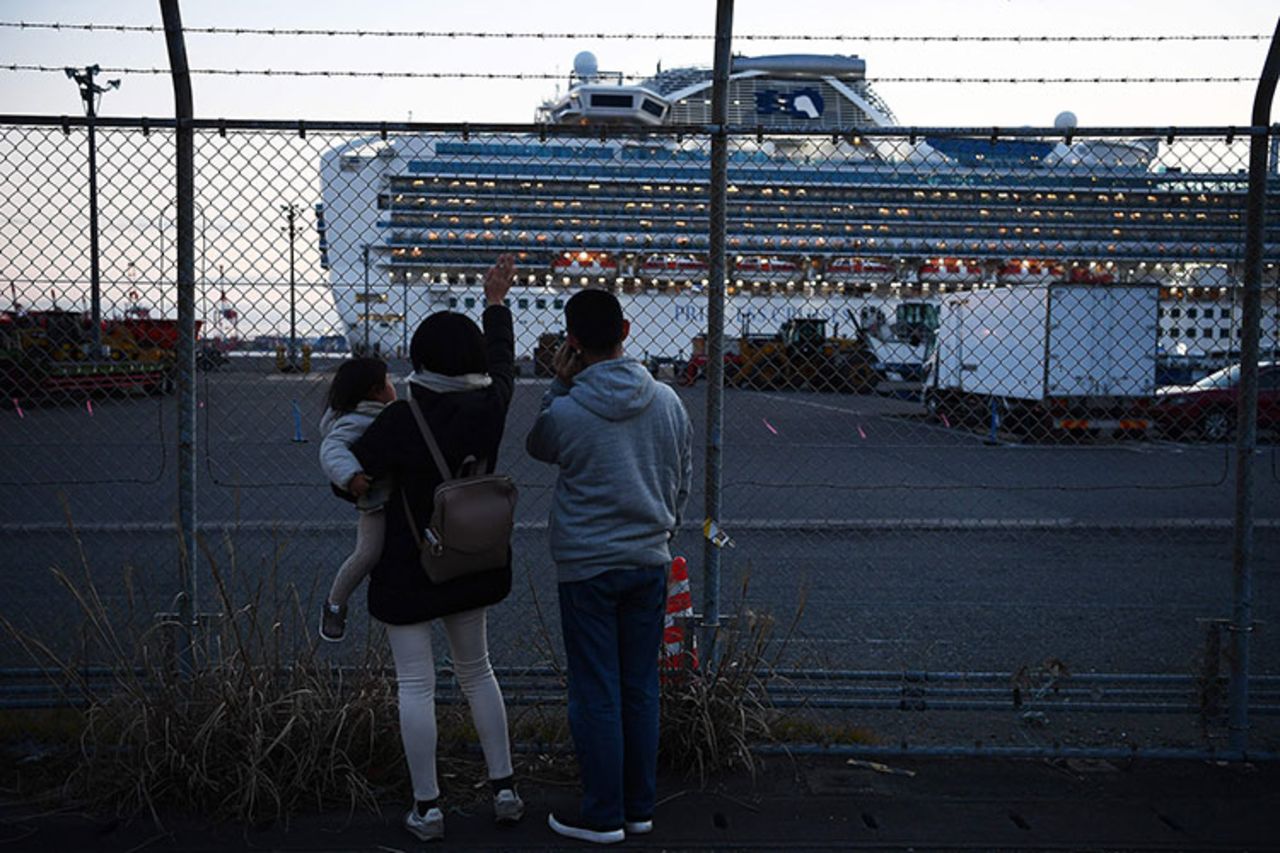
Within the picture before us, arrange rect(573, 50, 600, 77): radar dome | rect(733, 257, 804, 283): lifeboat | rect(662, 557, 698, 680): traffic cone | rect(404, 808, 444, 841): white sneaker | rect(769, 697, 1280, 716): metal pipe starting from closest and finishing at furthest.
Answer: rect(404, 808, 444, 841): white sneaker, rect(662, 557, 698, 680): traffic cone, rect(769, 697, 1280, 716): metal pipe, rect(733, 257, 804, 283): lifeboat, rect(573, 50, 600, 77): radar dome

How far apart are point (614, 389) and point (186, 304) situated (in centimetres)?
178

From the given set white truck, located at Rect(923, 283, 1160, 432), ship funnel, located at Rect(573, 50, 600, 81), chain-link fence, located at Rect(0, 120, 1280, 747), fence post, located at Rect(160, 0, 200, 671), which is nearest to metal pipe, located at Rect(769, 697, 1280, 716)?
chain-link fence, located at Rect(0, 120, 1280, 747)

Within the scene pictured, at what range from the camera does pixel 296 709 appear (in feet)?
12.2

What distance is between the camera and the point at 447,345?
3340 millimetres

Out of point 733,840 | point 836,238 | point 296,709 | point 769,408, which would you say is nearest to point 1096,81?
point 733,840

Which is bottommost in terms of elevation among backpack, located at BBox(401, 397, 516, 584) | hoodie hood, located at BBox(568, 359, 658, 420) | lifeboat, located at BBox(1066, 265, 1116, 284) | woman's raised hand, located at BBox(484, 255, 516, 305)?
backpack, located at BBox(401, 397, 516, 584)

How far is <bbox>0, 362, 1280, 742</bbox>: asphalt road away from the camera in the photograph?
239 inches

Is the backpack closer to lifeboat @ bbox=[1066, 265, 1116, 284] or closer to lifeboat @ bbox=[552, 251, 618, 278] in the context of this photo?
lifeboat @ bbox=[552, 251, 618, 278]

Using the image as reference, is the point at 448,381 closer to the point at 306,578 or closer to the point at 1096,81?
the point at 1096,81

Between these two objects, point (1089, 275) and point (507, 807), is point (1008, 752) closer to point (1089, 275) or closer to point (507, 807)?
point (507, 807)

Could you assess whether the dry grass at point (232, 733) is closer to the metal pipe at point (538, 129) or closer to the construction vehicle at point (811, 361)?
the metal pipe at point (538, 129)

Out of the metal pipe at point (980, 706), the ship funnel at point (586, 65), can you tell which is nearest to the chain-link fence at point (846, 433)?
the metal pipe at point (980, 706)

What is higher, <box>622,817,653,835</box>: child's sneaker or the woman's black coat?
the woman's black coat

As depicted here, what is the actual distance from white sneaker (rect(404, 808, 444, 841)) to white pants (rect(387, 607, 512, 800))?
6 centimetres
